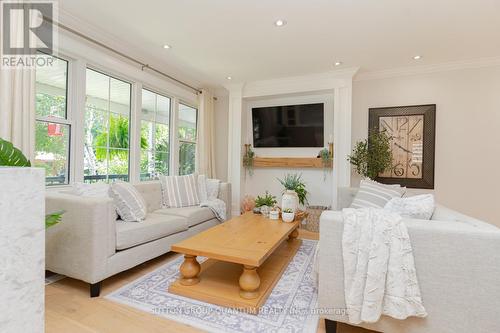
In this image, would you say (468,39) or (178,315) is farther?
(468,39)

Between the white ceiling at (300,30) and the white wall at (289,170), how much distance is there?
2.42 ft

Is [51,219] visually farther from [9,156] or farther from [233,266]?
[233,266]

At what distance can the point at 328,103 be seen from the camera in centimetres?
426

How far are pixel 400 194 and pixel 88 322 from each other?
2785 mm

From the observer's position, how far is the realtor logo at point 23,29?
2020 millimetres

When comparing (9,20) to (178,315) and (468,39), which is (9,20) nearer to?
(178,315)

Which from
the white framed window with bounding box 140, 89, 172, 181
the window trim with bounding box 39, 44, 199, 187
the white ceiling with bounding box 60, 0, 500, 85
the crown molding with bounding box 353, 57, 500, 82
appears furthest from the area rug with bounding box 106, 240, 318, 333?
the crown molding with bounding box 353, 57, 500, 82

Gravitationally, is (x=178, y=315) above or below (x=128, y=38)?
below

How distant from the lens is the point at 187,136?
15.2ft

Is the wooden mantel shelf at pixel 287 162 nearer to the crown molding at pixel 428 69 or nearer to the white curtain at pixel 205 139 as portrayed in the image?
the white curtain at pixel 205 139

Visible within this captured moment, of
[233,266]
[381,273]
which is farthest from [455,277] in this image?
[233,266]

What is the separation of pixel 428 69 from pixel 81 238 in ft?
15.1

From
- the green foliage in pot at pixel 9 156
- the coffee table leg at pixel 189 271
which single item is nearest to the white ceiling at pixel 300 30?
the green foliage in pot at pixel 9 156

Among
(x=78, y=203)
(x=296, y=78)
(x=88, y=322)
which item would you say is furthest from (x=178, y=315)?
(x=296, y=78)
